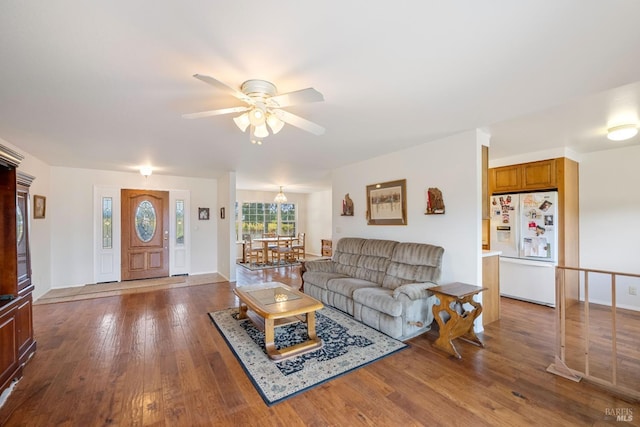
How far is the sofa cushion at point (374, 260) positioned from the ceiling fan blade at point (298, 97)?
2.66 metres

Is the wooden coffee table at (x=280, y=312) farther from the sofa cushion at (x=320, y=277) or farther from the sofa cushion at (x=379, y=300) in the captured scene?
the sofa cushion at (x=320, y=277)

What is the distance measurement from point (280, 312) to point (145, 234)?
490 cm

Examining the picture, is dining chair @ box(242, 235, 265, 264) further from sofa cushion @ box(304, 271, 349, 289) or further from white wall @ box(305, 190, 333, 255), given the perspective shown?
sofa cushion @ box(304, 271, 349, 289)

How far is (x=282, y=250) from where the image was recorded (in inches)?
314

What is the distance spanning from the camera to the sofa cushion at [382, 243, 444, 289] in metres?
3.30

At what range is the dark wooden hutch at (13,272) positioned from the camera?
2.18 m

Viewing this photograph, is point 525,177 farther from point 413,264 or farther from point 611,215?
point 413,264

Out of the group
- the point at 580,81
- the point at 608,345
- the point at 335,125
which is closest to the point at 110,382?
the point at 335,125

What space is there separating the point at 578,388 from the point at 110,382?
3751 millimetres

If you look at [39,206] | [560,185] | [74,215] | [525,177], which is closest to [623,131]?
[560,185]

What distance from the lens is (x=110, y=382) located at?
2.26 meters

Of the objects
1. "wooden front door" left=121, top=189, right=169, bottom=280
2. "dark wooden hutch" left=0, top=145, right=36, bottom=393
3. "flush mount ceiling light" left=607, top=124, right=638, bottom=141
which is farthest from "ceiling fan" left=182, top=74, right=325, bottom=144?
"wooden front door" left=121, top=189, right=169, bottom=280

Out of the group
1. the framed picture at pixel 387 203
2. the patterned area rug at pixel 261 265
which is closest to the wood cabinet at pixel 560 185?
the framed picture at pixel 387 203

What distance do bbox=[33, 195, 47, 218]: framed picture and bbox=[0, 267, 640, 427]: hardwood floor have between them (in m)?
2.20
